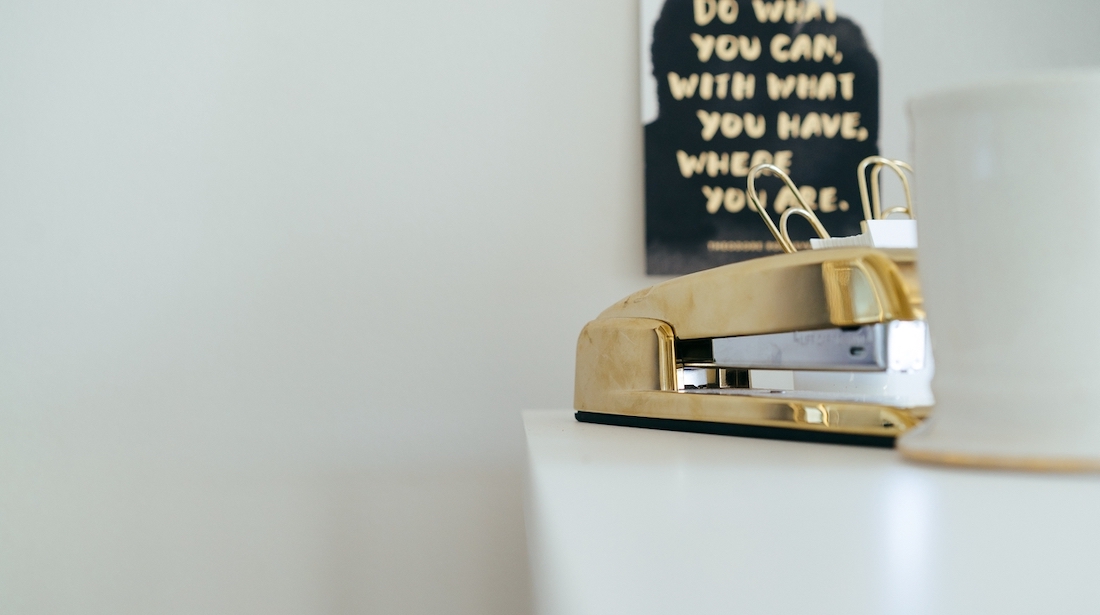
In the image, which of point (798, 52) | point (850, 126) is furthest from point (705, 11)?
point (850, 126)

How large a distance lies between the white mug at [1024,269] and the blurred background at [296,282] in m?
0.81

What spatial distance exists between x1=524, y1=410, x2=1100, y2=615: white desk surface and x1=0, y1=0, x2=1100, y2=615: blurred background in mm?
775

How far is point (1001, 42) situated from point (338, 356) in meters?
1.11

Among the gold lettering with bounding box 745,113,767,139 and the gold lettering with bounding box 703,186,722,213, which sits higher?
the gold lettering with bounding box 745,113,767,139

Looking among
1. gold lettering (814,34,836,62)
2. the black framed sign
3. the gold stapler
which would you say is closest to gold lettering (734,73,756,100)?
the black framed sign

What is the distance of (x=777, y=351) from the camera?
58cm

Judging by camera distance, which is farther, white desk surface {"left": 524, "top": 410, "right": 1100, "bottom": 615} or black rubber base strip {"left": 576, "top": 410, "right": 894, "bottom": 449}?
black rubber base strip {"left": 576, "top": 410, "right": 894, "bottom": 449}

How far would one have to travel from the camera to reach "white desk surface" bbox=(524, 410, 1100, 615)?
193 millimetres

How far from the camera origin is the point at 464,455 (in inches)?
44.9

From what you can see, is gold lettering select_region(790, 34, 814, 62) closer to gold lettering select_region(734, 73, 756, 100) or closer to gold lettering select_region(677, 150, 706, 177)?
gold lettering select_region(734, 73, 756, 100)

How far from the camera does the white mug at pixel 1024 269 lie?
0.34 meters

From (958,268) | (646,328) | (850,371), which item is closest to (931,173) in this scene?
(958,268)

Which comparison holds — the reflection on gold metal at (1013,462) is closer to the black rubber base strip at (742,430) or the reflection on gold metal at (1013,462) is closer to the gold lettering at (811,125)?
the black rubber base strip at (742,430)

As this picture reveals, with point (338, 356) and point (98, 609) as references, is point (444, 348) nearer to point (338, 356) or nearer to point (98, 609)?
point (338, 356)
